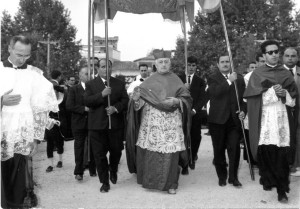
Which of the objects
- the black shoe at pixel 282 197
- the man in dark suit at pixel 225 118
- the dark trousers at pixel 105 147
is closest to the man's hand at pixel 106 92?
the dark trousers at pixel 105 147

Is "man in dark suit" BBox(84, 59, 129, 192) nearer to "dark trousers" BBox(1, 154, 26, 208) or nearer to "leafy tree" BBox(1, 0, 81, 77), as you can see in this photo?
"dark trousers" BBox(1, 154, 26, 208)

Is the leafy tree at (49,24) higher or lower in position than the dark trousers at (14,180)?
higher

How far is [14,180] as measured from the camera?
490 centimetres

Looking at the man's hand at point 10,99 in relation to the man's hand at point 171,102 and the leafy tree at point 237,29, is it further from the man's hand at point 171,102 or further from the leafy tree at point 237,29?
the leafy tree at point 237,29

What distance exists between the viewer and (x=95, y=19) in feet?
26.9

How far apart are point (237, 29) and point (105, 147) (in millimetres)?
32268

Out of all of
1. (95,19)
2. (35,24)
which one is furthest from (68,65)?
(95,19)

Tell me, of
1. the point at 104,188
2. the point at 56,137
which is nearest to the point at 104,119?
the point at 104,188

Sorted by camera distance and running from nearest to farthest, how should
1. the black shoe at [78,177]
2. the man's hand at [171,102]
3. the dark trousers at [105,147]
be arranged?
the man's hand at [171,102] → the dark trousers at [105,147] → the black shoe at [78,177]

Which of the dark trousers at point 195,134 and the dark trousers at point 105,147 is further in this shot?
the dark trousers at point 195,134

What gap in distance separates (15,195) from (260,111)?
3384 mm

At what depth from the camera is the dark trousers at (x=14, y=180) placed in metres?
4.86

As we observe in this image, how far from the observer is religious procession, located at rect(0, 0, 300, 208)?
193 inches

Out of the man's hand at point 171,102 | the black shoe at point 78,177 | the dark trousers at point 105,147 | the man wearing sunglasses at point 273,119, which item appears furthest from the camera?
the black shoe at point 78,177
